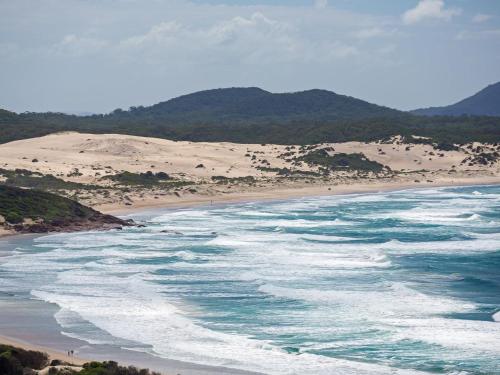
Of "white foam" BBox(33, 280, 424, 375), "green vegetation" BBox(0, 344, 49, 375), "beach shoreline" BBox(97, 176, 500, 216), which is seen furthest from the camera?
"beach shoreline" BBox(97, 176, 500, 216)

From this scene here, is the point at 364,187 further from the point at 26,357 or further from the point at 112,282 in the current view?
the point at 26,357

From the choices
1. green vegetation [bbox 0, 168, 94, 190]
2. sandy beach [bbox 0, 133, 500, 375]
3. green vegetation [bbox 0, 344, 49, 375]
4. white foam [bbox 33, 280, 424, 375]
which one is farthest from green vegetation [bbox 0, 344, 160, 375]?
green vegetation [bbox 0, 168, 94, 190]

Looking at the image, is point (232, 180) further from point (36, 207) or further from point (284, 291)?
point (284, 291)

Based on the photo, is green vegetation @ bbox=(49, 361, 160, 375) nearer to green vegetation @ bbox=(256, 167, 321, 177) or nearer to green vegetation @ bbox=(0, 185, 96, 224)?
green vegetation @ bbox=(0, 185, 96, 224)

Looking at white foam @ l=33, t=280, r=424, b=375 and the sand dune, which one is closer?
white foam @ l=33, t=280, r=424, b=375

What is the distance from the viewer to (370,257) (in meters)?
46.9

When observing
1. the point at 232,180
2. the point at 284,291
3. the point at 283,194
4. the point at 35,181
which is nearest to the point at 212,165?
the point at 232,180

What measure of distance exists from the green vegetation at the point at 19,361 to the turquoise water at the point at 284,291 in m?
4.07

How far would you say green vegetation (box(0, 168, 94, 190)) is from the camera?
254 ft

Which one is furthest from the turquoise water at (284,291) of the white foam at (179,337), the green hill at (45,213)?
the green hill at (45,213)

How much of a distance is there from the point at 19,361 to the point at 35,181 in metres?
58.5

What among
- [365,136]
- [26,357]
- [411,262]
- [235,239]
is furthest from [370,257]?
[365,136]

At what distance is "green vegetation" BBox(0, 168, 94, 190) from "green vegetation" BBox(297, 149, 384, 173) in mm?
34484

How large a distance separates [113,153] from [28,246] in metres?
58.0
